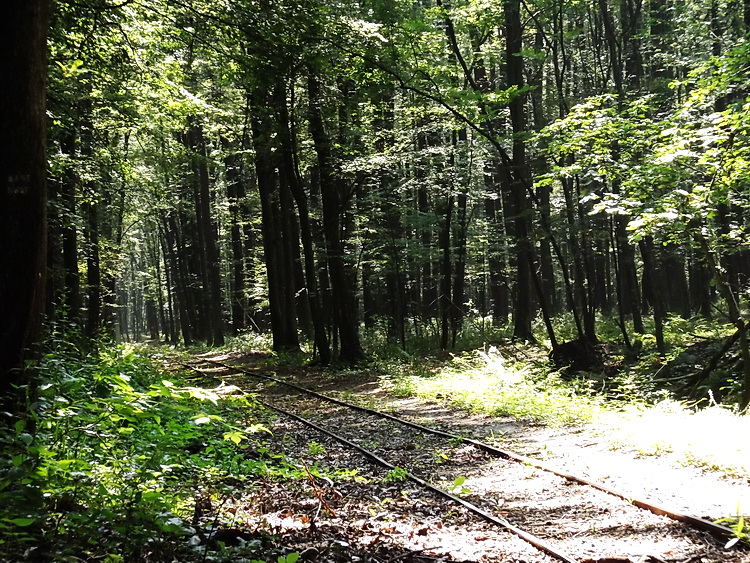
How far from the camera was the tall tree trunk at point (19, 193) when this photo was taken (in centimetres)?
492

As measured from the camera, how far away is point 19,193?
4988 millimetres

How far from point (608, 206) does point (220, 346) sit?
25369 mm

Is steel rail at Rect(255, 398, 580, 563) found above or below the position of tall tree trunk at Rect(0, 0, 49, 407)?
below

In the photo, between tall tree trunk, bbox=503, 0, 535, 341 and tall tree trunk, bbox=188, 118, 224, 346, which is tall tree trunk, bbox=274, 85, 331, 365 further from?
tall tree trunk, bbox=188, 118, 224, 346

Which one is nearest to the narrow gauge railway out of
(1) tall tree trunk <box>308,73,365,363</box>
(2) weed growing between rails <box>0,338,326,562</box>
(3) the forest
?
(2) weed growing between rails <box>0,338,326,562</box>

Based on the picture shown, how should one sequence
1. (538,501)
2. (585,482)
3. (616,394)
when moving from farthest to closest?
1. (616,394)
2. (585,482)
3. (538,501)

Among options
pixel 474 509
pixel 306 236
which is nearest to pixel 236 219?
pixel 306 236

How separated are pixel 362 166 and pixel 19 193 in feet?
43.6

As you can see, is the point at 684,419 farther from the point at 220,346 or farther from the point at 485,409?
the point at 220,346

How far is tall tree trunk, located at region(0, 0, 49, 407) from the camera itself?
4.92 m

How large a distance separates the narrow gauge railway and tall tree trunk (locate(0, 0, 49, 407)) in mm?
4287

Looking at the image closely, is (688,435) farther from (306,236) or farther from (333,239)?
(306,236)

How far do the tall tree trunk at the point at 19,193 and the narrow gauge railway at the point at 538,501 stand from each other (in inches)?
169

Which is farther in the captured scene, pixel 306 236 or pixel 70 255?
pixel 306 236
